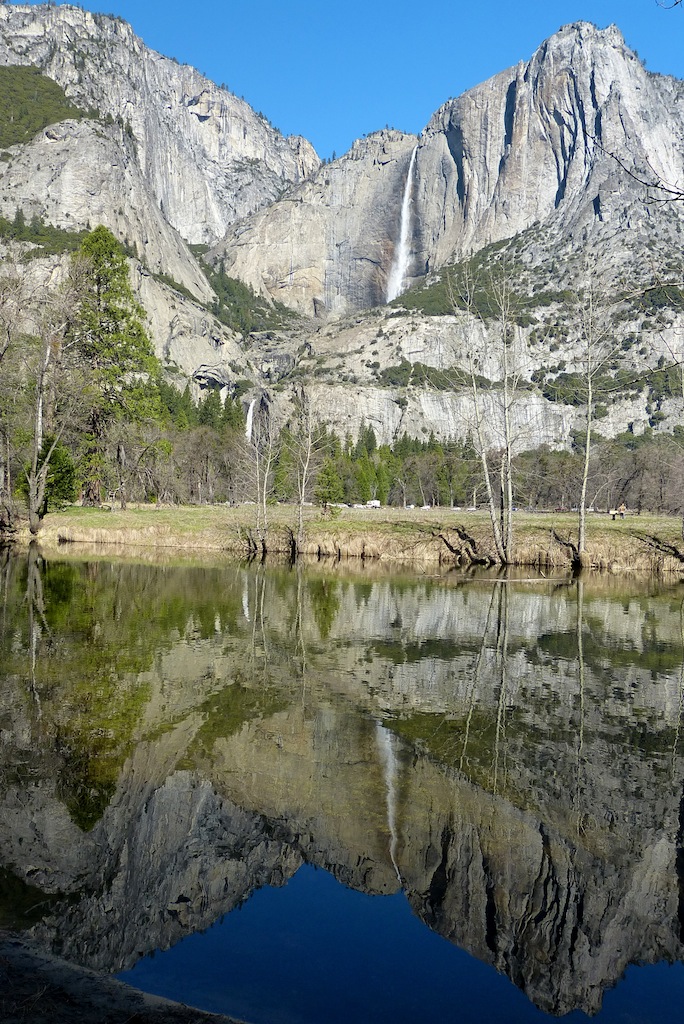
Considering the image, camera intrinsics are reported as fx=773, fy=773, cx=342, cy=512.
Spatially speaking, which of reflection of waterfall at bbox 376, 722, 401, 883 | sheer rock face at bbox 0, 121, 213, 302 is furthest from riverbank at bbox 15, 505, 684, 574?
sheer rock face at bbox 0, 121, 213, 302

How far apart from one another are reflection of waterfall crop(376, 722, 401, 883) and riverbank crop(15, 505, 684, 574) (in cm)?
2635

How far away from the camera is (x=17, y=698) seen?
34.6ft

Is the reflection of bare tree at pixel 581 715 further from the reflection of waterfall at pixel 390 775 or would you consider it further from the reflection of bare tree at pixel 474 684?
the reflection of waterfall at pixel 390 775

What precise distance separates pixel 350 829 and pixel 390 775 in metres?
1.35

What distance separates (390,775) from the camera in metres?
8.11

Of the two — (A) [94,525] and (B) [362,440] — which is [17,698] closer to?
(A) [94,525]

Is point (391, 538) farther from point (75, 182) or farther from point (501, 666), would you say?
point (75, 182)

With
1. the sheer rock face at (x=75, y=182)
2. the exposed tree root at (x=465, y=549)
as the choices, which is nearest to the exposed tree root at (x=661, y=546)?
the exposed tree root at (x=465, y=549)

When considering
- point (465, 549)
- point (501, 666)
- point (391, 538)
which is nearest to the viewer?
point (501, 666)

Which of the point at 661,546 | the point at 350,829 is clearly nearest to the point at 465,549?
the point at 661,546

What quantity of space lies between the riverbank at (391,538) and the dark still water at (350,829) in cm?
2271

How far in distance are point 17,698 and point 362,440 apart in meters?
140

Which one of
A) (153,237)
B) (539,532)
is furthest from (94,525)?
(153,237)

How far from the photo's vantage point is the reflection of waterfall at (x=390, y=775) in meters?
6.61
